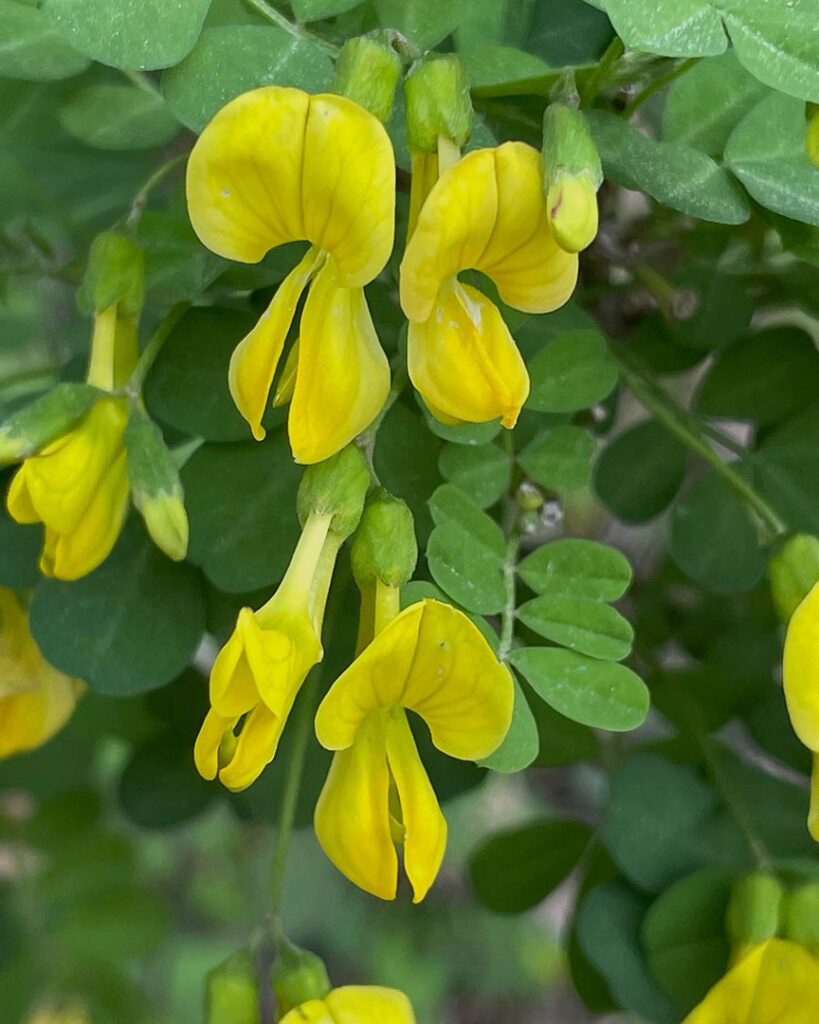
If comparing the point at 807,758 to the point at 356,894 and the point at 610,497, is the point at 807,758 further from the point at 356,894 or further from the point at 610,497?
the point at 356,894

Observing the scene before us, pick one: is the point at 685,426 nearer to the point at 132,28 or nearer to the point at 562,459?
the point at 562,459

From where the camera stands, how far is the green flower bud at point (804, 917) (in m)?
0.57

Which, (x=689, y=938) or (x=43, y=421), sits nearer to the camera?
(x=43, y=421)

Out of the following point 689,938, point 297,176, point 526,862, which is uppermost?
point 297,176

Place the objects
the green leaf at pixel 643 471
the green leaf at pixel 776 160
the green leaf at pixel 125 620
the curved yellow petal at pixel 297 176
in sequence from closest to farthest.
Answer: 1. the curved yellow petal at pixel 297 176
2. the green leaf at pixel 776 160
3. the green leaf at pixel 125 620
4. the green leaf at pixel 643 471

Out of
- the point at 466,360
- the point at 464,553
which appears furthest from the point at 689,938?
the point at 466,360

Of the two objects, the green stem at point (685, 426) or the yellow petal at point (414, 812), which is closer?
the yellow petal at point (414, 812)

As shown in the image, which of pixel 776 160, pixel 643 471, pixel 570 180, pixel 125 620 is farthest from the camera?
pixel 643 471

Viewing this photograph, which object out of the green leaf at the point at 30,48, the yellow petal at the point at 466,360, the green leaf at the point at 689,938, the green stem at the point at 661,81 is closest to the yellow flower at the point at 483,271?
the yellow petal at the point at 466,360

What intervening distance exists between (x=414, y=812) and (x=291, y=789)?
0.50 feet

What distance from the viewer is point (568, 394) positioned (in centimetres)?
56

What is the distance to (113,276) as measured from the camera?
542mm

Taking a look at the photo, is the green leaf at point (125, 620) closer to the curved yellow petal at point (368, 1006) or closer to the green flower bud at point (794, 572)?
the curved yellow petal at point (368, 1006)

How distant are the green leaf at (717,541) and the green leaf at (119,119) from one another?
388 millimetres
